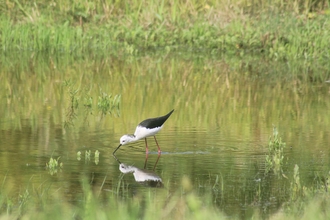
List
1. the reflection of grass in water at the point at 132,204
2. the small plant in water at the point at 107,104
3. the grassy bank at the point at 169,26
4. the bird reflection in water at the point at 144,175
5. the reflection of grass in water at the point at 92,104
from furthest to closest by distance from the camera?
1. the grassy bank at the point at 169,26
2. the small plant in water at the point at 107,104
3. the reflection of grass in water at the point at 92,104
4. the bird reflection in water at the point at 144,175
5. the reflection of grass in water at the point at 132,204

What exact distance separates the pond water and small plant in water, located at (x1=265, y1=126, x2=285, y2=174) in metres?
0.08

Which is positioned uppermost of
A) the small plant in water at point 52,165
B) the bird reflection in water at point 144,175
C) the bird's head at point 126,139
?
the bird's head at point 126,139

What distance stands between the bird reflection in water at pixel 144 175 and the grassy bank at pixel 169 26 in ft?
39.2

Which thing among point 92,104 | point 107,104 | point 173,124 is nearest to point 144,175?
point 173,124

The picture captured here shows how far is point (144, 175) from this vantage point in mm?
9156

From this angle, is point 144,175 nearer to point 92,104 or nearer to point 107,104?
point 107,104

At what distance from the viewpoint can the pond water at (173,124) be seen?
8.80 meters

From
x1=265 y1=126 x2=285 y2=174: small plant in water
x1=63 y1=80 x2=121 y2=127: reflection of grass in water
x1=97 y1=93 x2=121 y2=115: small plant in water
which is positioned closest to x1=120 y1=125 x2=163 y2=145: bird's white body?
x1=265 y1=126 x2=285 y2=174: small plant in water

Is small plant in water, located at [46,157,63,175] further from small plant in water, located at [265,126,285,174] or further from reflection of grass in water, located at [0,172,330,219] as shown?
small plant in water, located at [265,126,285,174]

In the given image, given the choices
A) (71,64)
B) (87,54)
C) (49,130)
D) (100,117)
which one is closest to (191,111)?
(100,117)

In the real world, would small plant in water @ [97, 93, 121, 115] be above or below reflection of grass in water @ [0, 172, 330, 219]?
below

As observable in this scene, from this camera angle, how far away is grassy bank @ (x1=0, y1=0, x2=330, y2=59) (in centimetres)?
2191

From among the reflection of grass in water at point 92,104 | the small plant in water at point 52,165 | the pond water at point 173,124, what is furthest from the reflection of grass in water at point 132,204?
the reflection of grass in water at point 92,104

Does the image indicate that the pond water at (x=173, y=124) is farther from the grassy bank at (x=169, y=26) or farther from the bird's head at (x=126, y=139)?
Result: the grassy bank at (x=169, y=26)
